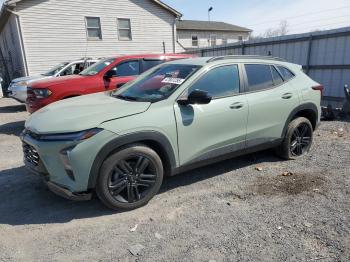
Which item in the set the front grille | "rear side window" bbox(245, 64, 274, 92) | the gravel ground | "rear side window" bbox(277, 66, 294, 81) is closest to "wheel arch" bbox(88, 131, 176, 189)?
the gravel ground

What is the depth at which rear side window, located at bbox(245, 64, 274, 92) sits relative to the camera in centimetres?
447

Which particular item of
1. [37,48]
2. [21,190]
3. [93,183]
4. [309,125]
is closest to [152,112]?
[93,183]

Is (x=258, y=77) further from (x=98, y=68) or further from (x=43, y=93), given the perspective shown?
(x=43, y=93)

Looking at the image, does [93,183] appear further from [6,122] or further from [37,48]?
[37,48]

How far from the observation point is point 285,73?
16.3 ft

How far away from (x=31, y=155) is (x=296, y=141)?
402 centimetres

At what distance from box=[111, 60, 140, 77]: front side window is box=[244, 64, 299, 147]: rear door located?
13.8 ft

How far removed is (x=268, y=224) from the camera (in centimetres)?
329

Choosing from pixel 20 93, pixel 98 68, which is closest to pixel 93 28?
pixel 20 93

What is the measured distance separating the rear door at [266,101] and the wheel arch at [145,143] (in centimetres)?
134

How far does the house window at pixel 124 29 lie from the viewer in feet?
61.6

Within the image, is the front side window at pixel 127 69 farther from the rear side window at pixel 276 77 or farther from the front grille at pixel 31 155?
the front grille at pixel 31 155

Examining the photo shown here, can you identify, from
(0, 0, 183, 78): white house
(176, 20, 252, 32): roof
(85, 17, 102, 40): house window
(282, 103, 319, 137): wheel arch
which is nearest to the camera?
(282, 103, 319, 137): wheel arch

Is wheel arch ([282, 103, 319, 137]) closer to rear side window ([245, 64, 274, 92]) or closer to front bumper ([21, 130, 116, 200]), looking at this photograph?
rear side window ([245, 64, 274, 92])
